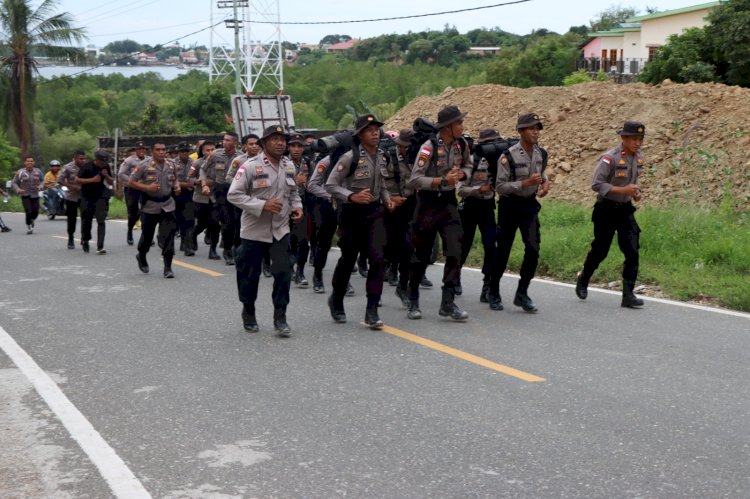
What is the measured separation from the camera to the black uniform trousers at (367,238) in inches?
387

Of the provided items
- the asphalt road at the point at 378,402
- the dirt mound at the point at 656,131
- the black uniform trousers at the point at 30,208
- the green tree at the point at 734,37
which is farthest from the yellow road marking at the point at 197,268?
the green tree at the point at 734,37

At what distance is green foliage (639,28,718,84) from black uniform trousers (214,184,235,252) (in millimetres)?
18136

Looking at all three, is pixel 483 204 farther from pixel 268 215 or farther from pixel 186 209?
pixel 186 209

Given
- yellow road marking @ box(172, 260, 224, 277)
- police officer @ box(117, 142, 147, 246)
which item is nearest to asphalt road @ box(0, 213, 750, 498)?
yellow road marking @ box(172, 260, 224, 277)

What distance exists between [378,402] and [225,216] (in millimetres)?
8813

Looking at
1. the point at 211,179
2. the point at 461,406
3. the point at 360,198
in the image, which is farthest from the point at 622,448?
the point at 211,179

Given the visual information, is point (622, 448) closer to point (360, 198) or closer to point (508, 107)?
point (360, 198)

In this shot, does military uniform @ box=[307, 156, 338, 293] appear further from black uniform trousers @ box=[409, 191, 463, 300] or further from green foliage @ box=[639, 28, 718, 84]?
green foliage @ box=[639, 28, 718, 84]

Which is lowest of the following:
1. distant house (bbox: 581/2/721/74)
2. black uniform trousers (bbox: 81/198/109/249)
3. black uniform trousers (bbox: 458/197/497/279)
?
black uniform trousers (bbox: 81/198/109/249)

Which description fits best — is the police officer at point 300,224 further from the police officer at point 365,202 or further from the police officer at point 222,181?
the police officer at point 365,202

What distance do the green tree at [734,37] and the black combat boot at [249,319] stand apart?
21.7 metres

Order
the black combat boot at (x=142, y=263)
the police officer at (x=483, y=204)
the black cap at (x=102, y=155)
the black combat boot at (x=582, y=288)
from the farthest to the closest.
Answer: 1. the black cap at (x=102, y=155)
2. the black combat boot at (x=142, y=263)
3. the black combat boot at (x=582, y=288)
4. the police officer at (x=483, y=204)

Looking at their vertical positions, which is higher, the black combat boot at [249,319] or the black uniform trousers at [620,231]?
the black uniform trousers at [620,231]

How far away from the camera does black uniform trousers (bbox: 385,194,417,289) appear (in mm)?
11320
